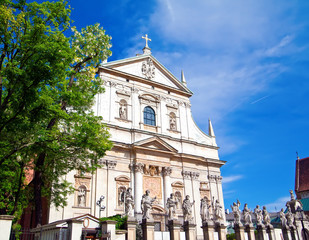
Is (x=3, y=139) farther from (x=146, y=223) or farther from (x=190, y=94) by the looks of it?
(x=190, y=94)

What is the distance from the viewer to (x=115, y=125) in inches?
923

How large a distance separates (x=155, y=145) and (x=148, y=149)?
84 cm

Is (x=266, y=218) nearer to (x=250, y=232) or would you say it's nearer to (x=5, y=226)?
(x=250, y=232)

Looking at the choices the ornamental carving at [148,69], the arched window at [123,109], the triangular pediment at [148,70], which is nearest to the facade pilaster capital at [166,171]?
the arched window at [123,109]

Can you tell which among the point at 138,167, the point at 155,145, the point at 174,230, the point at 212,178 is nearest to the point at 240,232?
the point at 174,230

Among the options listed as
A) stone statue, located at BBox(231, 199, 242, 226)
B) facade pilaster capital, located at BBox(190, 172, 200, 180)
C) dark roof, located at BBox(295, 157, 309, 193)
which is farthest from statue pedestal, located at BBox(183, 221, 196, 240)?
dark roof, located at BBox(295, 157, 309, 193)

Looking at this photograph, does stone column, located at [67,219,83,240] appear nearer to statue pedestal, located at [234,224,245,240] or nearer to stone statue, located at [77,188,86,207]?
stone statue, located at [77,188,86,207]

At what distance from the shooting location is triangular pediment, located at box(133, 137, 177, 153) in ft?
76.6

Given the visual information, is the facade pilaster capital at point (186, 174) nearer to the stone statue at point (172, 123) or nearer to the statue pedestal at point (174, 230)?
the stone statue at point (172, 123)

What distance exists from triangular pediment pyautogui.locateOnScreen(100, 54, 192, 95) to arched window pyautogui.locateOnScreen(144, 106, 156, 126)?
2.75 meters

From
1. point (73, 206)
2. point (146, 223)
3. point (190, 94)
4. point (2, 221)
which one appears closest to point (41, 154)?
point (2, 221)

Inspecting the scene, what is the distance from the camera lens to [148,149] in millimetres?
23625

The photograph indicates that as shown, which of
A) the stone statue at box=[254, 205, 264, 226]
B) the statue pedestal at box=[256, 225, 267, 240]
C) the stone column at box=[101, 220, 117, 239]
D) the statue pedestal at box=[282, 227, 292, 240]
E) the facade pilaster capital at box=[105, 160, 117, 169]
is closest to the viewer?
the stone column at box=[101, 220, 117, 239]

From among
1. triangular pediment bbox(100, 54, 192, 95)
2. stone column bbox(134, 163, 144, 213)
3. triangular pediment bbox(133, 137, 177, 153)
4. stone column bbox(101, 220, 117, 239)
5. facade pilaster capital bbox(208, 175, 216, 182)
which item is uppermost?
triangular pediment bbox(100, 54, 192, 95)
